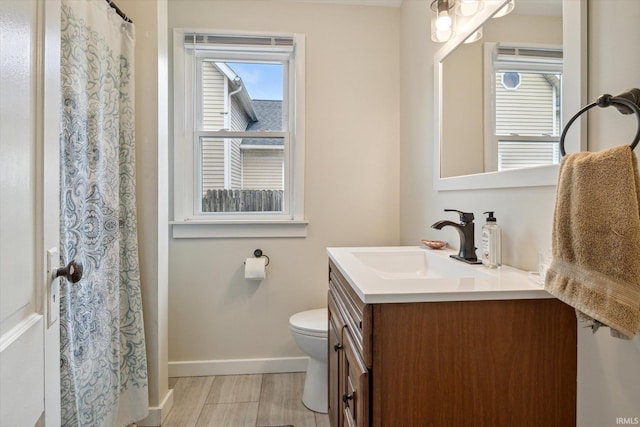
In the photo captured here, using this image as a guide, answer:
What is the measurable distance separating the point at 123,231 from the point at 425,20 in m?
1.92

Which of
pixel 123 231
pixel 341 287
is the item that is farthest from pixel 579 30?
pixel 123 231

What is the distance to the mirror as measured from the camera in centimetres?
85

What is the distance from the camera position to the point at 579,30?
2.65 ft

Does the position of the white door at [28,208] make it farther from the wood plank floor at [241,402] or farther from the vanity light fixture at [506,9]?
the vanity light fixture at [506,9]

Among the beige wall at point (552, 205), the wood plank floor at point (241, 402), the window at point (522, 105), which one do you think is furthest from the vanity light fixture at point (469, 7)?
the wood plank floor at point (241, 402)

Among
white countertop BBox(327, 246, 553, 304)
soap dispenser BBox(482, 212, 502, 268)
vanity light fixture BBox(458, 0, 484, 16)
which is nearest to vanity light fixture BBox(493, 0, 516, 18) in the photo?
vanity light fixture BBox(458, 0, 484, 16)

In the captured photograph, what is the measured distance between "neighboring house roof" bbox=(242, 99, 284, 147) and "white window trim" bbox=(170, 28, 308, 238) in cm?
10

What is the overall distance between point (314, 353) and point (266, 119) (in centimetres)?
154

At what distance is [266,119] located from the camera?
2258 millimetres

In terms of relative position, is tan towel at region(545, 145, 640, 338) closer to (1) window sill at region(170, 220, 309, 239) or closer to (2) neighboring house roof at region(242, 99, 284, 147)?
(1) window sill at region(170, 220, 309, 239)

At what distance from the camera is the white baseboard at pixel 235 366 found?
215 centimetres

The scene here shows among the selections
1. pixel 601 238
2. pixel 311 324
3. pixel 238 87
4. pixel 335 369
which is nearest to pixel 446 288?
pixel 601 238

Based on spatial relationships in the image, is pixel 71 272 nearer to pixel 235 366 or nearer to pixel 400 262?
pixel 400 262

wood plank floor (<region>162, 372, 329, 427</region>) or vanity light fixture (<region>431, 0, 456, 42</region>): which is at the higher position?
vanity light fixture (<region>431, 0, 456, 42</region>)
